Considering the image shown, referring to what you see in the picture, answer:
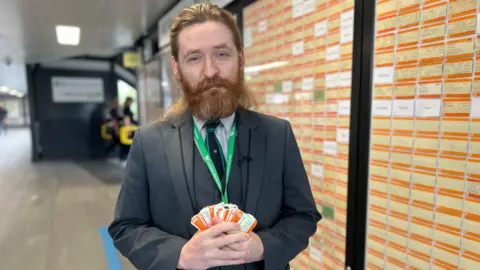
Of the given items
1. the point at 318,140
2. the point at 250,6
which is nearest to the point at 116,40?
the point at 250,6

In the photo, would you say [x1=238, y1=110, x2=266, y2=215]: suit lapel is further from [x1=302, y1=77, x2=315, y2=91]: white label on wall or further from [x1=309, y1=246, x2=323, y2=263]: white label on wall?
[x1=309, y1=246, x2=323, y2=263]: white label on wall

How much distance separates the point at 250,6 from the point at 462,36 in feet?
6.36

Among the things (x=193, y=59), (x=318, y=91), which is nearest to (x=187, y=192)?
(x=193, y=59)

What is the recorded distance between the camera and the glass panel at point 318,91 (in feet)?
6.00

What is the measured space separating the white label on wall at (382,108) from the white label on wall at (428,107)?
142 mm

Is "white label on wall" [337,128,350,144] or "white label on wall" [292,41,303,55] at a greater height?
"white label on wall" [292,41,303,55]

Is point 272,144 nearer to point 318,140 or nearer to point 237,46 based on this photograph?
point 237,46

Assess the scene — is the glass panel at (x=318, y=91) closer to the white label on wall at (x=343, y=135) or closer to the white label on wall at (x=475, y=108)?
the white label on wall at (x=343, y=135)

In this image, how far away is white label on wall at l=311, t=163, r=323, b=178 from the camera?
81.2 inches

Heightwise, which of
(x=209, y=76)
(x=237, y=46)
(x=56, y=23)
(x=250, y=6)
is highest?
(x=56, y=23)

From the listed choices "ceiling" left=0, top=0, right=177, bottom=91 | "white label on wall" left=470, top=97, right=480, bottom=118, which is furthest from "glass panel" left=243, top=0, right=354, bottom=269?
"ceiling" left=0, top=0, right=177, bottom=91

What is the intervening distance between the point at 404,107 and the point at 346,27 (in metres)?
0.60

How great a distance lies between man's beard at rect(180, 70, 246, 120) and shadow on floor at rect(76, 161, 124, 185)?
18.9 feet

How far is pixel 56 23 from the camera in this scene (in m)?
4.76
